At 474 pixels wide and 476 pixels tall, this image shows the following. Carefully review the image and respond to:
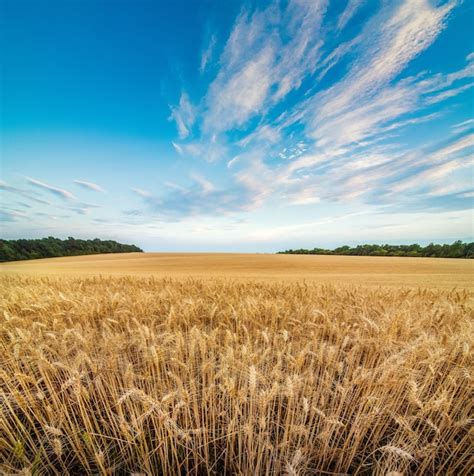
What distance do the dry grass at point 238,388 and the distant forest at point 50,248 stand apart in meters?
39.1

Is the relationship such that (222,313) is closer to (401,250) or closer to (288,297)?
(288,297)

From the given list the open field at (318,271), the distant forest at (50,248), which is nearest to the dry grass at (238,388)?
the open field at (318,271)

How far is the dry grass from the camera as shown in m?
1.32

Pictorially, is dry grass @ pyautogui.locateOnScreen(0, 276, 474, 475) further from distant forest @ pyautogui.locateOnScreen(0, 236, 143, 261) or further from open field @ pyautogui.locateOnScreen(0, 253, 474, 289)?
distant forest @ pyautogui.locateOnScreen(0, 236, 143, 261)

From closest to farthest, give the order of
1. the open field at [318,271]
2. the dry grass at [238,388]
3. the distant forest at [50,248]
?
the dry grass at [238,388], the open field at [318,271], the distant forest at [50,248]

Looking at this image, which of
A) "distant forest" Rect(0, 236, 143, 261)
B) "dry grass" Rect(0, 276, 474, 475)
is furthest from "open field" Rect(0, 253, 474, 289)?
"distant forest" Rect(0, 236, 143, 261)

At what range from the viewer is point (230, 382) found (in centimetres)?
128

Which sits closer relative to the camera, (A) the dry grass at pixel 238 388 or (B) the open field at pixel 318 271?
(A) the dry grass at pixel 238 388

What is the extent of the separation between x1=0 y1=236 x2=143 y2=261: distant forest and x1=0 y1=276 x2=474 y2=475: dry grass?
39146 mm

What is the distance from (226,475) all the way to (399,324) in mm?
2232

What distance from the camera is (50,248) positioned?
38.7 m

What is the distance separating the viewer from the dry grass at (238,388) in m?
1.32

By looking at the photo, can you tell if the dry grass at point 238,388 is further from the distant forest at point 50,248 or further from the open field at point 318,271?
the distant forest at point 50,248

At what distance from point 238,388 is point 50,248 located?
154 ft
